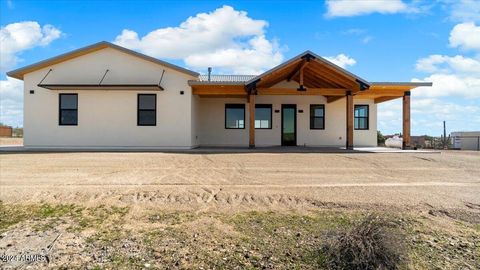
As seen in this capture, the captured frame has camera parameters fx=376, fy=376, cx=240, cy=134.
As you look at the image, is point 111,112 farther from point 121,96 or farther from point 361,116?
point 361,116

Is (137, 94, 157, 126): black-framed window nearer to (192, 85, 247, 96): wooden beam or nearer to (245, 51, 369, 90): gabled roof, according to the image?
(192, 85, 247, 96): wooden beam

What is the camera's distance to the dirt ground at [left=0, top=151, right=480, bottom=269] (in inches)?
203

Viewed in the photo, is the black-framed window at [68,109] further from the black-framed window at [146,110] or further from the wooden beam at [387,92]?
the wooden beam at [387,92]

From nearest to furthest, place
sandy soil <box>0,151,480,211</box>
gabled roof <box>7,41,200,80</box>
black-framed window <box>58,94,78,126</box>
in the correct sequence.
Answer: sandy soil <box>0,151,480,211</box> → gabled roof <box>7,41,200,80</box> → black-framed window <box>58,94,78,126</box>

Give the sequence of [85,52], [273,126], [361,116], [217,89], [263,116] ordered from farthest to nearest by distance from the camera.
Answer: [361,116]
[263,116]
[273,126]
[217,89]
[85,52]

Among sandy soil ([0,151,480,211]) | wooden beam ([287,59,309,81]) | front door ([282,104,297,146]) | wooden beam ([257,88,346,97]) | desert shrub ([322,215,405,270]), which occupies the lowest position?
desert shrub ([322,215,405,270])

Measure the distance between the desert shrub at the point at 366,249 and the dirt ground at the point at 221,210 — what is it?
251 mm

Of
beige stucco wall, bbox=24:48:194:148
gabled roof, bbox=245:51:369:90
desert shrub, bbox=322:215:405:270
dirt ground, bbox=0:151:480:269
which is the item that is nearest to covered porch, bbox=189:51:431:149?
gabled roof, bbox=245:51:369:90

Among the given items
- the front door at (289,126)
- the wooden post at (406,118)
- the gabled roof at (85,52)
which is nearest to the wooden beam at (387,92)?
the wooden post at (406,118)

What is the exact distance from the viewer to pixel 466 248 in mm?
5488

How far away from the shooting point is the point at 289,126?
1969 cm

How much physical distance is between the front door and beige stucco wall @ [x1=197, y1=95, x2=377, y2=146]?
21 centimetres

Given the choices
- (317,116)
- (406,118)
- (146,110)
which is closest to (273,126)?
(317,116)

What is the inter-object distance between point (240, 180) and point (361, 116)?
1266 cm
